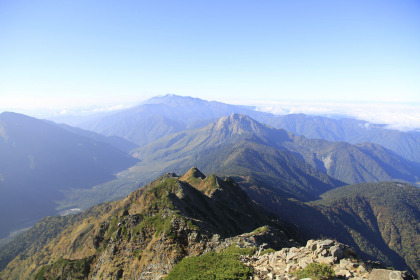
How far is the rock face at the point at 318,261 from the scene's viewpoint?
20.2 metres

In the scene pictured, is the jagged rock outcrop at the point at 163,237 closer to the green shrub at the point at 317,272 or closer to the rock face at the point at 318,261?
the rock face at the point at 318,261

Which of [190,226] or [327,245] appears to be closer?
[327,245]

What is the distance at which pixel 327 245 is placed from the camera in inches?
985

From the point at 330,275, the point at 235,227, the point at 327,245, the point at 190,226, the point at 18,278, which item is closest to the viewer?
the point at 330,275

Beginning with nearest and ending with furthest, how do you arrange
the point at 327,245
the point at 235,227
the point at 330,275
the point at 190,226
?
the point at 330,275 < the point at 327,245 < the point at 190,226 < the point at 235,227

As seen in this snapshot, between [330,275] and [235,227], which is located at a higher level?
[330,275]

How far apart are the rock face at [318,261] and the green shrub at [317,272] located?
786 millimetres

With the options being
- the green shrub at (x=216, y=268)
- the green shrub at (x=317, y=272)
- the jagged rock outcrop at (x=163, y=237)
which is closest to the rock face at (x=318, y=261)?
the green shrub at (x=317, y=272)

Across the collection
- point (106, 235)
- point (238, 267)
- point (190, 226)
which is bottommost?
point (106, 235)

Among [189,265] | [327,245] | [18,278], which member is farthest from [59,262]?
[18,278]

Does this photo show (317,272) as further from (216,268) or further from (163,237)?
(163,237)

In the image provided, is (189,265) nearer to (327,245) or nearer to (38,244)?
(327,245)

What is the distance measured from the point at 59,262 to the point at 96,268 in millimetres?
21991

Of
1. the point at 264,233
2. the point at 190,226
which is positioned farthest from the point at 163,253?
the point at 264,233
